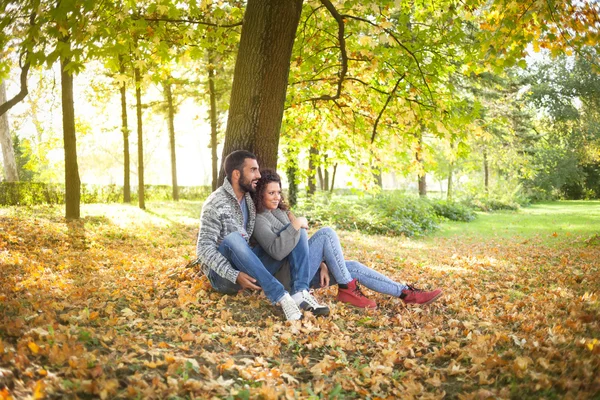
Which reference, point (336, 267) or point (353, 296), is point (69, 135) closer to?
point (336, 267)

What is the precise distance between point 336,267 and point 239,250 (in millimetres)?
1194

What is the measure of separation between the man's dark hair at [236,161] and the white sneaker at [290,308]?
1543 millimetres

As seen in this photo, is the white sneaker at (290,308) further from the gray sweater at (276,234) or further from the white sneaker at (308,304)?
the gray sweater at (276,234)

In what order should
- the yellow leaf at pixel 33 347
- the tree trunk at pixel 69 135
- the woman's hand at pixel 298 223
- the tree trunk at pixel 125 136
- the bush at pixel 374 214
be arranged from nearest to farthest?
the yellow leaf at pixel 33 347 < the woman's hand at pixel 298 223 < the tree trunk at pixel 69 135 < the bush at pixel 374 214 < the tree trunk at pixel 125 136

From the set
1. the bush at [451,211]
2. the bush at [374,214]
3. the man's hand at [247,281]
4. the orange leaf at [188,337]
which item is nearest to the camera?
the orange leaf at [188,337]

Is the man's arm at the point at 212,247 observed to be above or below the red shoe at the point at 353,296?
above

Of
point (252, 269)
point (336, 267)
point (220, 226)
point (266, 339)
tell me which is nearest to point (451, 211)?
point (336, 267)

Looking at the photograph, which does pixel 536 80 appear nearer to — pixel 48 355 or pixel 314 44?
pixel 314 44

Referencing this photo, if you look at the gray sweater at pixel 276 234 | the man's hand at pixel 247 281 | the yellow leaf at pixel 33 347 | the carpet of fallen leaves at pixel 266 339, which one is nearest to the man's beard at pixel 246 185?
the gray sweater at pixel 276 234

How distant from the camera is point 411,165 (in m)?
8.77

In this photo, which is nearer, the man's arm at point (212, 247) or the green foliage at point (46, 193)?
the man's arm at point (212, 247)

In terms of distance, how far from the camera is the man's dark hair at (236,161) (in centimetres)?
486

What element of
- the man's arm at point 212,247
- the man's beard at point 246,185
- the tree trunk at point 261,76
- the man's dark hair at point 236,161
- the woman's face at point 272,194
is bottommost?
the man's arm at point 212,247

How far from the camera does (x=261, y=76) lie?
5.25 metres
